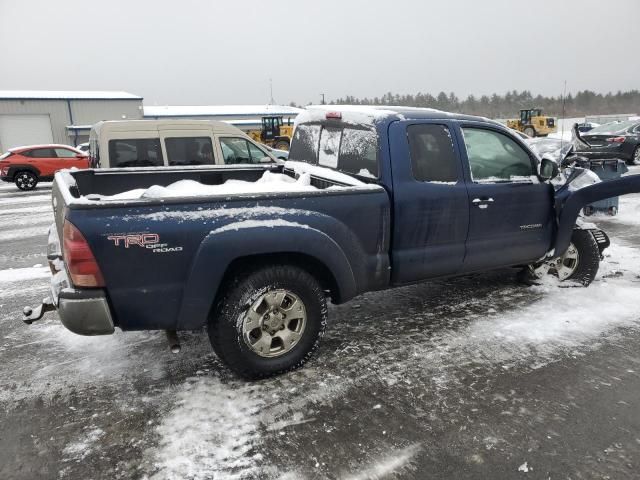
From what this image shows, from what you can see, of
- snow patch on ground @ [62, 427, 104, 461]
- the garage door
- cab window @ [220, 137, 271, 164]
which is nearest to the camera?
snow patch on ground @ [62, 427, 104, 461]

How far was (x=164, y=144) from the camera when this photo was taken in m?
8.42

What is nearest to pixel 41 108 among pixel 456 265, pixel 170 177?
pixel 170 177

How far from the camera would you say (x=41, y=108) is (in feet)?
118

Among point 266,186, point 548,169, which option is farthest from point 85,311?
point 548,169

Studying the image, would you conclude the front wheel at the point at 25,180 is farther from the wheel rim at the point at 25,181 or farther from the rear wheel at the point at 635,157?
the rear wheel at the point at 635,157

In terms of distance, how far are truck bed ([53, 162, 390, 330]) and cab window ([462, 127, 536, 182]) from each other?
3.76 ft

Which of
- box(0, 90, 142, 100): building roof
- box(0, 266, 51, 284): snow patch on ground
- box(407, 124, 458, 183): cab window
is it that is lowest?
box(0, 266, 51, 284): snow patch on ground

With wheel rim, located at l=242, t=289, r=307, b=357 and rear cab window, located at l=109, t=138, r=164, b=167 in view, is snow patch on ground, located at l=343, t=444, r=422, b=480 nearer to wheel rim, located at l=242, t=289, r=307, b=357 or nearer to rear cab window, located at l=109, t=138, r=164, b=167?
wheel rim, located at l=242, t=289, r=307, b=357

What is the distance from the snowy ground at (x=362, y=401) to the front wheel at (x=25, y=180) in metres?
13.8

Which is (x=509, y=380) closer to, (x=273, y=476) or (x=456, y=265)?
(x=456, y=265)

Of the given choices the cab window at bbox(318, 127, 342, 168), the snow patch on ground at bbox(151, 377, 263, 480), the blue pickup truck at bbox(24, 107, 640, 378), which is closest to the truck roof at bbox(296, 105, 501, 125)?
the blue pickup truck at bbox(24, 107, 640, 378)

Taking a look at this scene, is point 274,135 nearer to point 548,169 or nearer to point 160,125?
point 160,125

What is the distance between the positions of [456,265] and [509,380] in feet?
3.76

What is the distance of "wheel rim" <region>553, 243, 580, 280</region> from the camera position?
512cm
